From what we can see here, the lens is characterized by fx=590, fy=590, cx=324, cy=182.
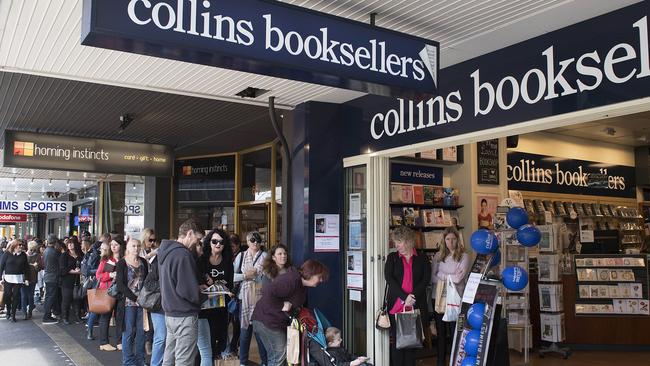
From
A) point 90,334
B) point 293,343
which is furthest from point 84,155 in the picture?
point 293,343

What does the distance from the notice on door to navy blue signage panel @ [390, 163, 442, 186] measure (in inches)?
39.3

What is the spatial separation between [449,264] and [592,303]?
8.28 feet

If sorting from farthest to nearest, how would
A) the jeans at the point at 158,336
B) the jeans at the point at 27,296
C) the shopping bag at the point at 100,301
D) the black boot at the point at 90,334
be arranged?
the jeans at the point at 27,296
the black boot at the point at 90,334
the shopping bag at the point at 100,301
the jeans at the point at 158,336

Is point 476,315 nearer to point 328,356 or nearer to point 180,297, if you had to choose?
point 328,356

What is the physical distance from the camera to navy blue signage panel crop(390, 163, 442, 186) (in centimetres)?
692

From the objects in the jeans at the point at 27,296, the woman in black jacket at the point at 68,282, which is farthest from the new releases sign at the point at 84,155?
the jeans at the point at 27,296

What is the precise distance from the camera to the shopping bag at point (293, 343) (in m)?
4.30

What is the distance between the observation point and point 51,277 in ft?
32.6

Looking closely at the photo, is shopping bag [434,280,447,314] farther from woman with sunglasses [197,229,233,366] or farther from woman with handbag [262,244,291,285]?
woman with sunglasses [197,229,233,366]

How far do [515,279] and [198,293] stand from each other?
8.55 ft

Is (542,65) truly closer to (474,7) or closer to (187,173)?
(474,7)

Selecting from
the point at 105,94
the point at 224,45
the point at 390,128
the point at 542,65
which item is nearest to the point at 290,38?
the point at 224,45

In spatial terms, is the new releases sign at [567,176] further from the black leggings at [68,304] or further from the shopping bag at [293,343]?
the black leggings at [68,304]

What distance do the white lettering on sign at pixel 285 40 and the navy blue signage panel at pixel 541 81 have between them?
959mm
